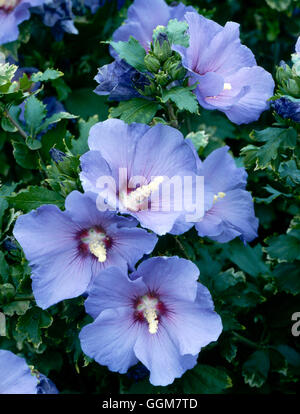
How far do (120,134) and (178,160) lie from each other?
0.15m

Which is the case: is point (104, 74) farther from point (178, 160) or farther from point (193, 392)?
point (193, 392)

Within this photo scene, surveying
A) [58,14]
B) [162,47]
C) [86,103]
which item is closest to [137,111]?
[162,47]

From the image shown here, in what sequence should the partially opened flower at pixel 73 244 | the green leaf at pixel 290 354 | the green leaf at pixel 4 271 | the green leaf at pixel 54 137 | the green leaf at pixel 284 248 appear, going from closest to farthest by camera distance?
the partially opened flower at pixel 73 244 < the green leaf at pixel 4 271 < the green leaf at pixel 54 137 < the green leaf at pixel 284 248 < the green leaf at pixel 290 354

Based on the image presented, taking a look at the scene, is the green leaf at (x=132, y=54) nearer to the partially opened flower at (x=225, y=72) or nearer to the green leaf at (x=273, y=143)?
the partially opened flower at (x=225, y=72)

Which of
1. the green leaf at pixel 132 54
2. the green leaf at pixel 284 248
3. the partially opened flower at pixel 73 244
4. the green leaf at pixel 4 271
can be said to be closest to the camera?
the partially opened flower at pixel 73 244

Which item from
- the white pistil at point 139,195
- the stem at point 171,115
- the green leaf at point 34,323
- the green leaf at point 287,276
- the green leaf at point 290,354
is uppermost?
the stem at point 171,115

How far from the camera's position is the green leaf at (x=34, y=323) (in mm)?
1455

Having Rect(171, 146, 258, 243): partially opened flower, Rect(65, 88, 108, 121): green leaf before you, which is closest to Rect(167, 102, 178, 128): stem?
Rect(171, 146, 258, 243): partially opened flower

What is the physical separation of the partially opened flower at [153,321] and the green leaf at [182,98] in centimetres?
36

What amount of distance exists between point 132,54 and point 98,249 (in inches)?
19.6

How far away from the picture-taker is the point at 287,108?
4.66 ft

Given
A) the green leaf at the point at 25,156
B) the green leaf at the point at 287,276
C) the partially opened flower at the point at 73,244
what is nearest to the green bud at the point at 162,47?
the partially opened flower at the point at 73,244

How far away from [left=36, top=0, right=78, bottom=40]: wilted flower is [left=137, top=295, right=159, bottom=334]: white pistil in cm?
117

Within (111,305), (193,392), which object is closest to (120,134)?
(111,305)
